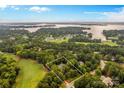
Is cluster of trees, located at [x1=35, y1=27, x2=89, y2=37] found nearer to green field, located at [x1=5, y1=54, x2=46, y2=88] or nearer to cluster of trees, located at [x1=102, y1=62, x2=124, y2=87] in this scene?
green field, located at [x1=5, y1=54, x2=46, y2=88]

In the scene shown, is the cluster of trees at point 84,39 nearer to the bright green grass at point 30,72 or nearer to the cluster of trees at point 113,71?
the cluster of trees at point 113,71

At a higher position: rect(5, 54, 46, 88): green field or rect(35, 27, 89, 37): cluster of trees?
rect(35, 27, 89, 37): cluster of trees

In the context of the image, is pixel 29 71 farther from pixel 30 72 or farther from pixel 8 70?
pixel 8 70

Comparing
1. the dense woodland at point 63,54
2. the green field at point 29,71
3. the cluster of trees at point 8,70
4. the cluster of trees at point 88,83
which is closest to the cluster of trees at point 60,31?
the dense woodland at point 63,54

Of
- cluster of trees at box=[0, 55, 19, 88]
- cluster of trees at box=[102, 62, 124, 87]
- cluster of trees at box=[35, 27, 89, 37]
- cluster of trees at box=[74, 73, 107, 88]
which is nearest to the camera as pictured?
cluster of trees at box=[74, 73, 107, 88]

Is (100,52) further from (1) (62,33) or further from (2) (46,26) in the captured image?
(2) (46,26)

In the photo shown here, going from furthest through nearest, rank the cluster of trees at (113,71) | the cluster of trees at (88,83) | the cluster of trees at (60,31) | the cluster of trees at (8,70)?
the cluster of trees at (60,31)
the cluster of trees at (113,71)
the cluster of trees at (8,70)
the cluster of trees at (88,83)

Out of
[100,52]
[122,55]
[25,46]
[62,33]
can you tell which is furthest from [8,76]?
[122,55]

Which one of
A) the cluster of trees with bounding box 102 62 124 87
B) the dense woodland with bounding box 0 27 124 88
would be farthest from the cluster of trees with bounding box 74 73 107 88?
the cluster of trees with bounding box 102 62 124 87
